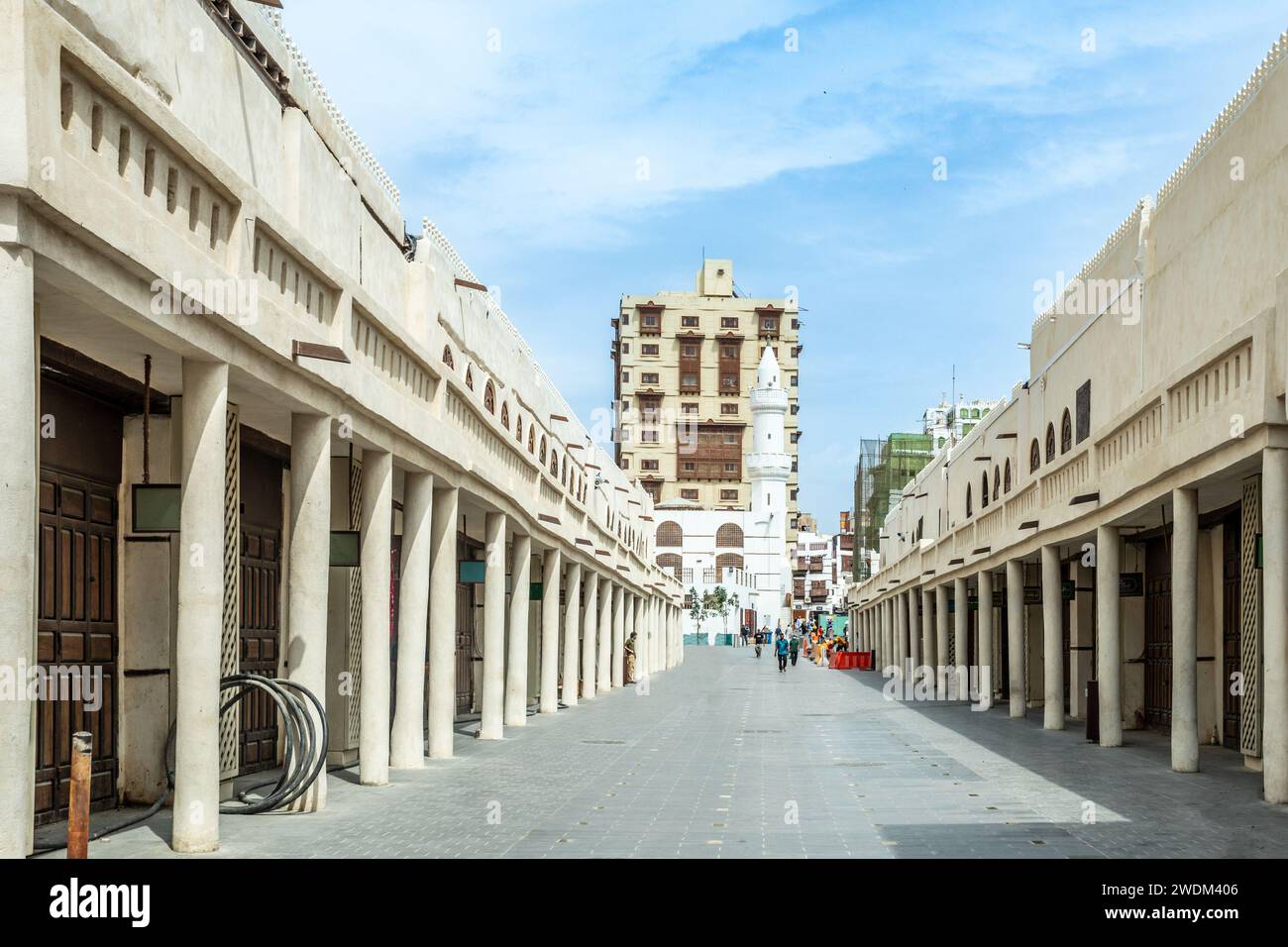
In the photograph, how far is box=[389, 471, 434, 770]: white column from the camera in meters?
18.9

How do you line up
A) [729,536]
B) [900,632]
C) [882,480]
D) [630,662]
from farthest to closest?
[729,536]
[882,480]
[900,632]
[630,662]

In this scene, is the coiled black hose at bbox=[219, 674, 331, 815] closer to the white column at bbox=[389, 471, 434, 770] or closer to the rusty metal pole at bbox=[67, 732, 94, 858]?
the rusty metal pole at bbox=[67, 732, 94, 858]

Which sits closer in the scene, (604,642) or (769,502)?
(604,642)

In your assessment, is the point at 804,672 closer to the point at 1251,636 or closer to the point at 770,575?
the point at 1251,636

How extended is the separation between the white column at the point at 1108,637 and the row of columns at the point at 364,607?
8799 mm

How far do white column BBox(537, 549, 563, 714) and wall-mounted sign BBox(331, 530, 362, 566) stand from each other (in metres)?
14.0

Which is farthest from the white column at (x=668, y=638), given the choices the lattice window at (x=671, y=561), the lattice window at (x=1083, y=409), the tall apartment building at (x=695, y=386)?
the tall apartment building at (x=695, y=386)

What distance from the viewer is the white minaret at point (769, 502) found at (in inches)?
4948

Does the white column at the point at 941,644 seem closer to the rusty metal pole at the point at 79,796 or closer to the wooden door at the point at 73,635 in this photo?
the wooden door at the point at 73,635

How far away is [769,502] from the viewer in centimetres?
12962

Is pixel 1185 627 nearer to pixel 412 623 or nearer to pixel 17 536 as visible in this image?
pixel 412 623

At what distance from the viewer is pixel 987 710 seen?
111 ft

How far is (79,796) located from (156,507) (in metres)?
4.48

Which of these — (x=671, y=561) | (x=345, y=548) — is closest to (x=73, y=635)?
(x=345, y=548)
